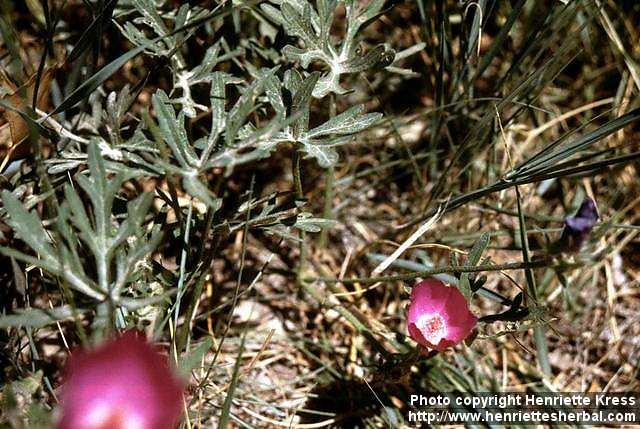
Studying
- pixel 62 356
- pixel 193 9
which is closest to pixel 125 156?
pixel 193 9

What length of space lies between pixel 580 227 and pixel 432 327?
0.39 meters

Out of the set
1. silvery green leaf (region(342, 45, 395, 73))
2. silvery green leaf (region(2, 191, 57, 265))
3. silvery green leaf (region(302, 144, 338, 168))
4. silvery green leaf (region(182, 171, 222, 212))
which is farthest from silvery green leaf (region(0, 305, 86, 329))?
silvery green leaf (region(342, 45, 395, 73))

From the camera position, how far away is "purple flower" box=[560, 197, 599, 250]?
3.94 feet

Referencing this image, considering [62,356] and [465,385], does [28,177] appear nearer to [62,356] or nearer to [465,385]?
[62,356]

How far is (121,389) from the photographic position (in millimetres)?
1116

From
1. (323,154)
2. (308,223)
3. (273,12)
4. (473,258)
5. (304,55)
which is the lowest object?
(473,258)

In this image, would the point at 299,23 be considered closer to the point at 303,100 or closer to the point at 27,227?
the point at 303,100

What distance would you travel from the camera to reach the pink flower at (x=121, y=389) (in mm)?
1075

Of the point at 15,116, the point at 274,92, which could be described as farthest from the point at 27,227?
the point at 274,92

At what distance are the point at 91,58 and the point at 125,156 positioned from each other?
0.23 metres

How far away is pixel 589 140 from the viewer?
1.41 meters

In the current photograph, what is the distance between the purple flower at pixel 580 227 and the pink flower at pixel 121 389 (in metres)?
0.71

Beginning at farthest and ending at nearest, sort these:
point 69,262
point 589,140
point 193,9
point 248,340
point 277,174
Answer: point 277,174, point 248,340, point 193,9, point 589,140, point 69,262

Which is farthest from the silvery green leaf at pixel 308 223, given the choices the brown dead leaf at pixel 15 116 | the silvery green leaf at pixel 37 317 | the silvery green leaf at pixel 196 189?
the brown dead leaf at pixel 15 116
